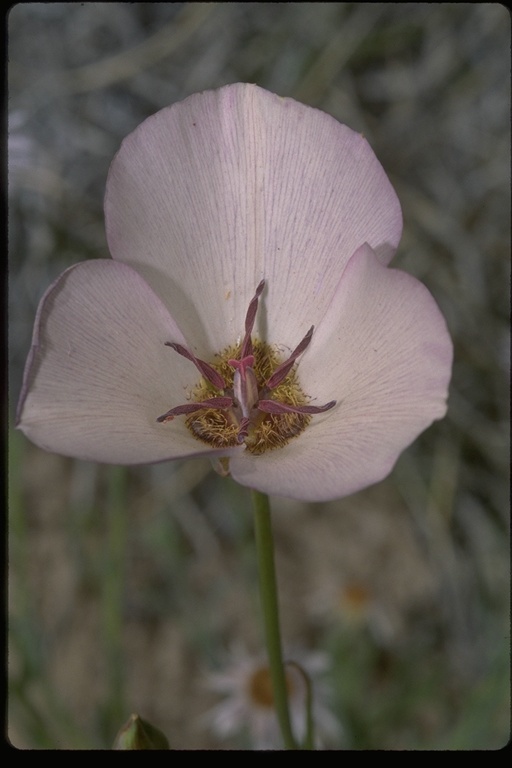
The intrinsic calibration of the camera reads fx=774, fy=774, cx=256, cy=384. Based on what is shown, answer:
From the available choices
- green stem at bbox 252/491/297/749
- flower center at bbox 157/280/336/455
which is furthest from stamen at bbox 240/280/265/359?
green stem at bbox 252/491/297/749

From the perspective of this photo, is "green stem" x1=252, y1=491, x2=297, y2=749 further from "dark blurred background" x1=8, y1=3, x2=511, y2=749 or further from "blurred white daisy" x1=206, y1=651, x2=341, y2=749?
"dark blurred background" x1=8, y1=3, x2=511, y2=749

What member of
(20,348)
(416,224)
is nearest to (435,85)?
(416,224)

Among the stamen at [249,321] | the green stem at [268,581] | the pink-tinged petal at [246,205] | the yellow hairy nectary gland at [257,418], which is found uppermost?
the pink-tinged petal at [246,205]

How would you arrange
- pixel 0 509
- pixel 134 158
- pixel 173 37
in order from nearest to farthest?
pixel 134 158 → pixel 0 509 → pixel 173 37

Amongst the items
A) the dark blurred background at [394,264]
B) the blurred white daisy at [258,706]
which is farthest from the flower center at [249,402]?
the dark blurred background at [394,264]

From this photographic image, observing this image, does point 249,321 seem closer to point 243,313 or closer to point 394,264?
point 243,313

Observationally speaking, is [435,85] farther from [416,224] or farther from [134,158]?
[134,158]

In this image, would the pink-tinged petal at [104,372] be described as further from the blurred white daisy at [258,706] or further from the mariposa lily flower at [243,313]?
the blurred white daisy at [258,706]

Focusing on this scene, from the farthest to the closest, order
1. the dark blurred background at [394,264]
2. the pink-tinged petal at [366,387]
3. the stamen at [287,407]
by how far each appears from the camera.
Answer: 1. the dark blurred background at [394,264]
2. the stamen at [287,407]
3. the pink-tinged petal at [366,387]
